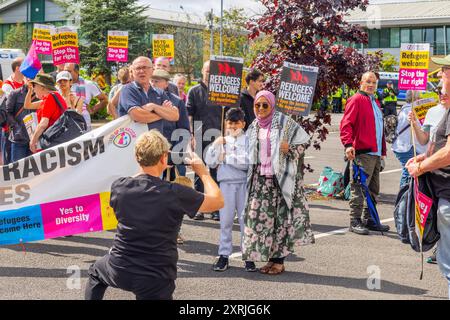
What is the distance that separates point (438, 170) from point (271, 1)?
21.2 feet

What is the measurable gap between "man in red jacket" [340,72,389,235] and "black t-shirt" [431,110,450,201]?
371cm

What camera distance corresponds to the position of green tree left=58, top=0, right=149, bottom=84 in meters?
44.6

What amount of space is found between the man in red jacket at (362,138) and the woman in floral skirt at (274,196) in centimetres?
229

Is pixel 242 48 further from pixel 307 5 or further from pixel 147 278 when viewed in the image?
pixel 147 278

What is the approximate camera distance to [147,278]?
14.0 feet

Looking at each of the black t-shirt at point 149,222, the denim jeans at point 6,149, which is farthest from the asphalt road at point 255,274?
the denim jeans at point 6,149

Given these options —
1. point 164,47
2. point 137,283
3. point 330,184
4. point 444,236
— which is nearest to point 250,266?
point 444,236

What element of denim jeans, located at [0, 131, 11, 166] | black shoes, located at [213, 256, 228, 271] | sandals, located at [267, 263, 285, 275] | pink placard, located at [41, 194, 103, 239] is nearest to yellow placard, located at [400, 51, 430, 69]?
sandals, located at [267, 263, 285, 275]

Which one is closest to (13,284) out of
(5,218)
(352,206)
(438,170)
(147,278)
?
(5,218)

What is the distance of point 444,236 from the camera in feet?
17.1

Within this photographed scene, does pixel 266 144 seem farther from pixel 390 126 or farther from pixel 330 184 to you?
pixel 390 126

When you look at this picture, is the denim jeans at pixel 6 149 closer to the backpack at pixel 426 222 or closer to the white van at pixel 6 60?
the backpack at pixel 426 222

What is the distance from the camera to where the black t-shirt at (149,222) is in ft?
14.1
